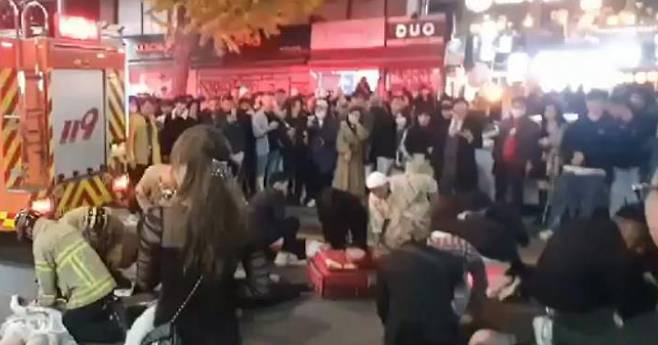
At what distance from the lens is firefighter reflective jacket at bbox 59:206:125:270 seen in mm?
6312

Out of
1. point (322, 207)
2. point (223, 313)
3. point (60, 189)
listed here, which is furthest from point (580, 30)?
point (223, 313)

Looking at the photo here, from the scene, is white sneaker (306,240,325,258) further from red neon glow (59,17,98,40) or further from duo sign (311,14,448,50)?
duo sign (311,14,448,50)

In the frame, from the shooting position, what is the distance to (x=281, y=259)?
8586mm

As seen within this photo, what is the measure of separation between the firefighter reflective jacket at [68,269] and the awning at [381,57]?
43.9 ft

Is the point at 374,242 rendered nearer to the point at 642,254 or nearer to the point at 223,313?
the point at 642,254

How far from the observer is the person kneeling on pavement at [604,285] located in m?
4.55

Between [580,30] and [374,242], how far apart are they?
7337 mm

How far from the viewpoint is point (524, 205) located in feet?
35.7

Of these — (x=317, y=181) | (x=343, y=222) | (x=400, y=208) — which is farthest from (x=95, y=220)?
(x=317, y=181)

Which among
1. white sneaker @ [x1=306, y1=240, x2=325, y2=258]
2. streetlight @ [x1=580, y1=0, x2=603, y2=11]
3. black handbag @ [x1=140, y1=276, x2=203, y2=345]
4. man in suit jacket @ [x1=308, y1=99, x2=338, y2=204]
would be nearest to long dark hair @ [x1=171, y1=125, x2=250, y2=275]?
black handbag @ [x1=140, y1=276, x2=203, y2=345]

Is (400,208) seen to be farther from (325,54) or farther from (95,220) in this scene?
(325,54)

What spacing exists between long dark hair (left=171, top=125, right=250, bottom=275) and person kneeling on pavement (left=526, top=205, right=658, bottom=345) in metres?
1.85

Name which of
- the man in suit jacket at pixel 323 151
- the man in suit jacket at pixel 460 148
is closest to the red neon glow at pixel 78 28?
the man in suit jacket at pixel 323 151

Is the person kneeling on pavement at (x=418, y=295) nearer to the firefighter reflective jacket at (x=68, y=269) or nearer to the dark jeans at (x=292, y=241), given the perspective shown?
the firefighter reflective jacket at (x=68, y=269)
